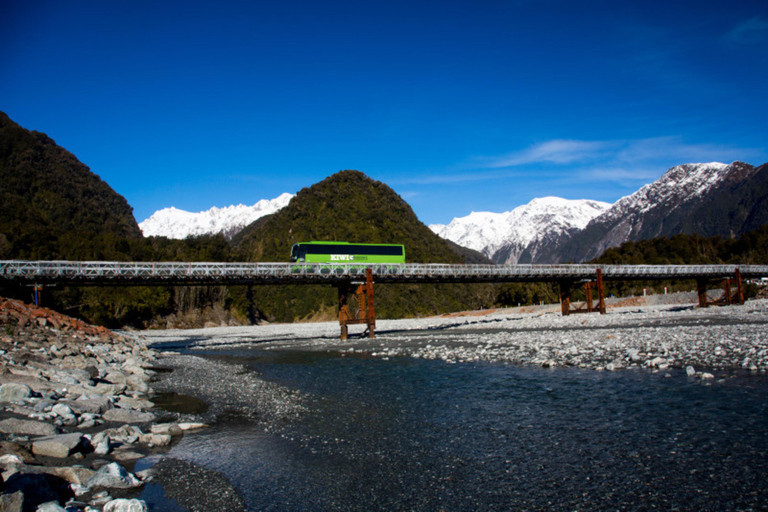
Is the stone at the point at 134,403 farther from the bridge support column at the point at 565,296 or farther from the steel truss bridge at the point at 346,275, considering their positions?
the bridge support column at the point at 565,296

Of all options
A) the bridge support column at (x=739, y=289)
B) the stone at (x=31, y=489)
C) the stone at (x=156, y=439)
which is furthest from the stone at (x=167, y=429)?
the bridge support column at (x=739, y=289)

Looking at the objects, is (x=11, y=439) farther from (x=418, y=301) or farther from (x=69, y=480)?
(x=418, y=301)

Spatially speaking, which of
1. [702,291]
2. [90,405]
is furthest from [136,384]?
[702,291]

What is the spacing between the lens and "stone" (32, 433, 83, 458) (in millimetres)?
9688

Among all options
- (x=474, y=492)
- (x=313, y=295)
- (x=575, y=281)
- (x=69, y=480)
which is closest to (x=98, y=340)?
(x=69, y=480)

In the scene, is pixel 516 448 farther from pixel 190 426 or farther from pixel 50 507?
pixel 190 426

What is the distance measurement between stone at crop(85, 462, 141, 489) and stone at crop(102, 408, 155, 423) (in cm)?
537

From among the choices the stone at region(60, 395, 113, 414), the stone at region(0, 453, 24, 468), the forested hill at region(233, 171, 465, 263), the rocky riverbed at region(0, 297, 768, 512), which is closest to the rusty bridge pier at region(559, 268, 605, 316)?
the rocky riverbed at region(0, 297, 768, 512)

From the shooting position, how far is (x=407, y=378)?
69.6 feet

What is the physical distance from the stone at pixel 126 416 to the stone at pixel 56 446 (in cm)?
395

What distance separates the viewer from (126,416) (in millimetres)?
14266

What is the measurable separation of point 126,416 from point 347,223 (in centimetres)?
14775

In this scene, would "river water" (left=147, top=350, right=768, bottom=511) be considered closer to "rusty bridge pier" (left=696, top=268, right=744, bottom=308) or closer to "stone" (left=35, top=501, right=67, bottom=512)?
"stone" (left=35, top=501, right=67, bottom=512)

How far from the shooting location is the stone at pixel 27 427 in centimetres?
1066
